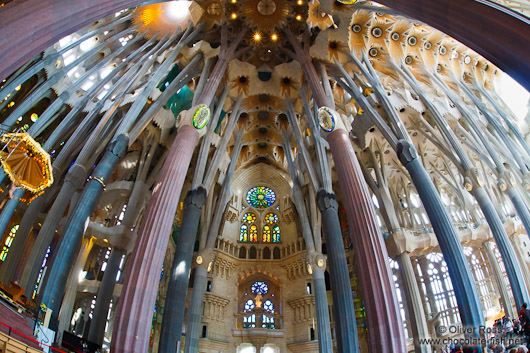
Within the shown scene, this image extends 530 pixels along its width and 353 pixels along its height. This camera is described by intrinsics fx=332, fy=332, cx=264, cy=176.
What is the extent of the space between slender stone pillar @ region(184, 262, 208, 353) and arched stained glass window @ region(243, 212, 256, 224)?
964 cm

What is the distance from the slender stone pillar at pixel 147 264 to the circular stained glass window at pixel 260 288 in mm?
16116

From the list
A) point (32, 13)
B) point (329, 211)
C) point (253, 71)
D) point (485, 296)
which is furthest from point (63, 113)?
point (485, 296)

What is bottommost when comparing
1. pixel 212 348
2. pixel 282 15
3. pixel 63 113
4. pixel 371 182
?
pixel 212 348

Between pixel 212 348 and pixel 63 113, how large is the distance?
53.5ft

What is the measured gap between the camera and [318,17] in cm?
1833

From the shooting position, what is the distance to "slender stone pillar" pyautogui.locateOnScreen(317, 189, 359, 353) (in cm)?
1346

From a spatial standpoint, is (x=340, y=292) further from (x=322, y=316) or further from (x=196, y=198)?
(x=196, y=198)

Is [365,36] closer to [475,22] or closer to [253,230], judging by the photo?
[475,22]

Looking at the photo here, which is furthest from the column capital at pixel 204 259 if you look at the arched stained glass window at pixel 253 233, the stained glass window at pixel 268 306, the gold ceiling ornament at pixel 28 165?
the gold ceiling ornament at pixel 28 165

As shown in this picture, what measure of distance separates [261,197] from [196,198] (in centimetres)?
1294

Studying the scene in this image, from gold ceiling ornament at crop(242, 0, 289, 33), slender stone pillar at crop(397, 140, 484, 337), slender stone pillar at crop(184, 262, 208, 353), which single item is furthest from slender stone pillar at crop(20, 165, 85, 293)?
slender stone pillar at crop(397, 140, 484, 337)

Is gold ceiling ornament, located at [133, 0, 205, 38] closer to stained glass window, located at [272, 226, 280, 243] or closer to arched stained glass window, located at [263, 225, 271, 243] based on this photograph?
arched stained glass window, located at [263, 225, 271, 243]

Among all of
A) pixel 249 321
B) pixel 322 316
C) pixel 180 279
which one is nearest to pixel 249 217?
pixel 249 321

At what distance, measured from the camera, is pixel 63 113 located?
17125 mm
